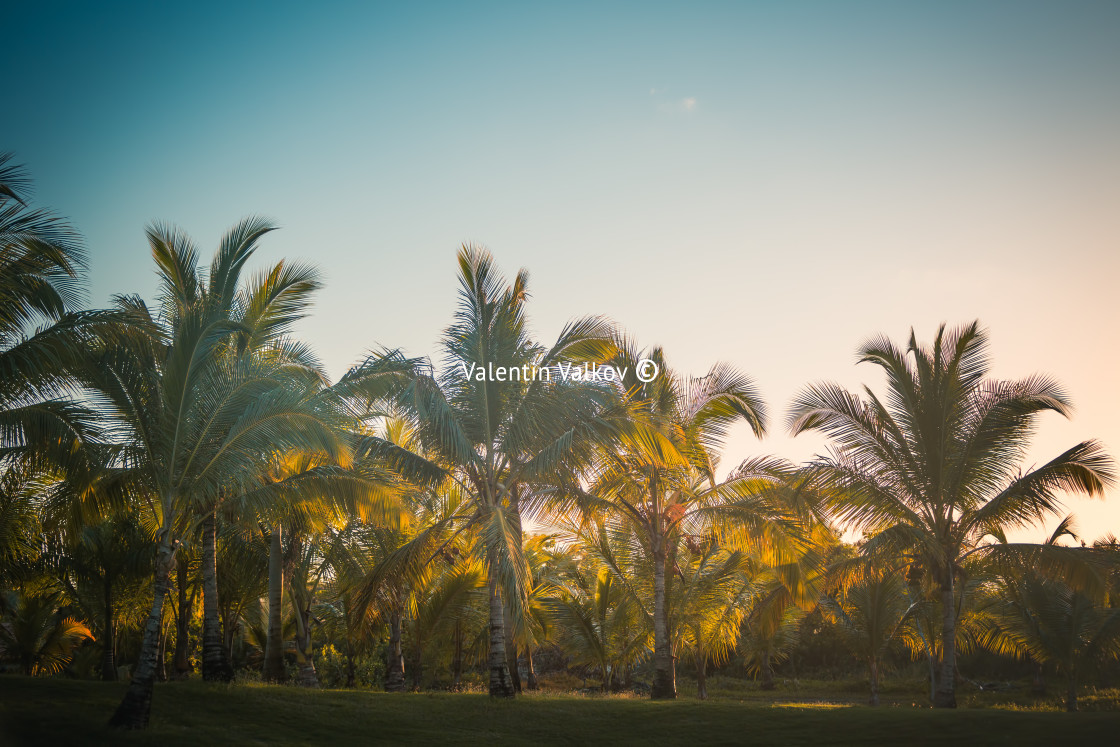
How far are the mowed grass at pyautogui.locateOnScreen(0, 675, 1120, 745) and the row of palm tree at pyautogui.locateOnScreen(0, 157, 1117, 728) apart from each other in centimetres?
97

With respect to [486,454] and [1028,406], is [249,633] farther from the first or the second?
[1028,406]

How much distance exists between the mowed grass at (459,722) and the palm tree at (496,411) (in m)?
2.07

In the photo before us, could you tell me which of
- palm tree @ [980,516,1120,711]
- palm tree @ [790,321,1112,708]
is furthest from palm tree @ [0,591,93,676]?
palm tree @ [980,516,1120,711]

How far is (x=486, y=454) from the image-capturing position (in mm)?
14688

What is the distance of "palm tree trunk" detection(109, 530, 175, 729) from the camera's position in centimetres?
938

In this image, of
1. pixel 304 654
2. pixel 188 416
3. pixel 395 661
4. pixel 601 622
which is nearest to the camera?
pixel 188 416

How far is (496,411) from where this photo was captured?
14688mm

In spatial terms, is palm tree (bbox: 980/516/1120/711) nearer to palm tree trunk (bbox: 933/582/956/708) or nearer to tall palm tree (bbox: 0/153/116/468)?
palm tree trunk (bbox: 933/582/956/708)

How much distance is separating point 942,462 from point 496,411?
9.30 meters

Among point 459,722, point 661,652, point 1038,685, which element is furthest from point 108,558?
point 1038,685

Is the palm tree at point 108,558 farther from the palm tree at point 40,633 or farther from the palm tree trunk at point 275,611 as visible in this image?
the palm tree at point 40,633

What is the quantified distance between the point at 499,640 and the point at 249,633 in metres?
26.6

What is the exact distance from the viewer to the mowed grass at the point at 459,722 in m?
9.58

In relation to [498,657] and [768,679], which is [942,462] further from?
[768,679]
